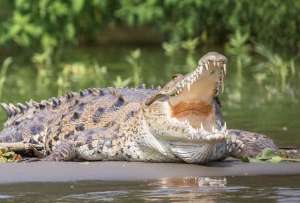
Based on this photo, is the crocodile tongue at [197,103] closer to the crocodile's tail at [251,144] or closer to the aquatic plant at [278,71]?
the crocodile's tail at [251,144]

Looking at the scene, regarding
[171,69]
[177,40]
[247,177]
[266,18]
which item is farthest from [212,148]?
[177,40]

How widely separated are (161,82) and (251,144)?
7684mm

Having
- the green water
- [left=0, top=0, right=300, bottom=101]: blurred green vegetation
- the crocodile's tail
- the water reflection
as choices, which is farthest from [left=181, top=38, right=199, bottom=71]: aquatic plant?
the water reflection

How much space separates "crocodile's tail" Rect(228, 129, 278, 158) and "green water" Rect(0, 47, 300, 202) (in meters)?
0.54

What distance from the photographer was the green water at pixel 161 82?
8.33 metres

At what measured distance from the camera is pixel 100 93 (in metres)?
11.4

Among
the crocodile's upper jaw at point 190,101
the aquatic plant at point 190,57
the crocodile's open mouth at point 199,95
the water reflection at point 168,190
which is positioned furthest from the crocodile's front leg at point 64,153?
the aquatic plant at point 190,57

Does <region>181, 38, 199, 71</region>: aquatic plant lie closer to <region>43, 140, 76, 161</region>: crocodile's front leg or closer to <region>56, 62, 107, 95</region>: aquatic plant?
<region>56, 62, 107, 95</region>: aquatic plant

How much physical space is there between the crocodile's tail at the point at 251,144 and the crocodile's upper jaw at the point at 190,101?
887mm

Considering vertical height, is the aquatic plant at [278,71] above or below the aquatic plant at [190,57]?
below

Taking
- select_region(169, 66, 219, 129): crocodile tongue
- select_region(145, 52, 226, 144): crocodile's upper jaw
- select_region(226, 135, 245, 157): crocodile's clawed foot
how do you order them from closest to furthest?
select_region(145, 52, 226, 144): crocodile's upper jaw
select_region(169, 66, 219, 129): crocodile tongue
select_region(226, 135, 245, 157): crocodile's clawed foot

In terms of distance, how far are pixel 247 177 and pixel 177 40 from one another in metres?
18.1

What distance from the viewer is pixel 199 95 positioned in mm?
9352

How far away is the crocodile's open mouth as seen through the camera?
903cm
